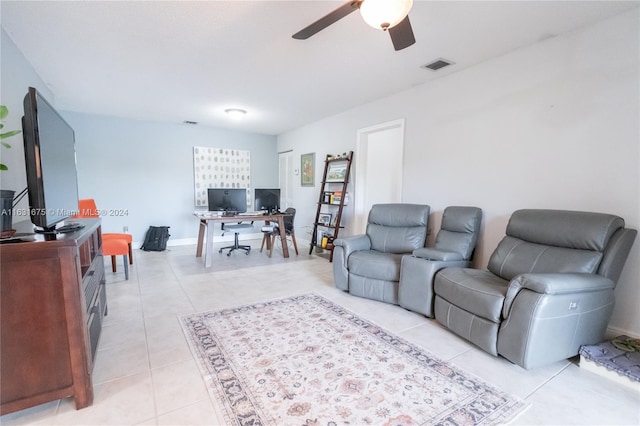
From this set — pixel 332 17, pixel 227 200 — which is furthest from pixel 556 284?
pixel 227 200

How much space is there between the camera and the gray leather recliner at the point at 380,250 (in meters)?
2.85

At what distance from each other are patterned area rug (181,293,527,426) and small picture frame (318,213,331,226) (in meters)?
2.59

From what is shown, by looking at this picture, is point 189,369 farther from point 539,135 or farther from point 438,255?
point 539,135

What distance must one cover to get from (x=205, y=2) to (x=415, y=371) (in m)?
2.76

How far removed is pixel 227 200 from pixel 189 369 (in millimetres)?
3361

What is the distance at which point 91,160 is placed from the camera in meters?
4.96

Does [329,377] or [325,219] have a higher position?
[325,219]

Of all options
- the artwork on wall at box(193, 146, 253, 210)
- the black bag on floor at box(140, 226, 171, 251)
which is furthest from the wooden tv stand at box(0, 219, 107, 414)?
the artwork on wall at box(193, 146, 253, 210)

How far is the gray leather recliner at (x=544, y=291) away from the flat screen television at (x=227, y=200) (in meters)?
3.53

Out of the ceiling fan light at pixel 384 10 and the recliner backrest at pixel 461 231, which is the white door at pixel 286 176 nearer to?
the recliner backrest at pixel 461 231

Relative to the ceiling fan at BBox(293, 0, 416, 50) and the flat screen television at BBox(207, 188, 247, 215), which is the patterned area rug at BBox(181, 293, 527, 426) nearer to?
the ceiling fan at BBox(293, 0, 416, 50)

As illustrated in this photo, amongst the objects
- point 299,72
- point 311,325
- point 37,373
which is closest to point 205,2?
point 299,72

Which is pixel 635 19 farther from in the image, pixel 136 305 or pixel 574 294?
pixel 136 305

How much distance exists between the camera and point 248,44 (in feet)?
8.21
